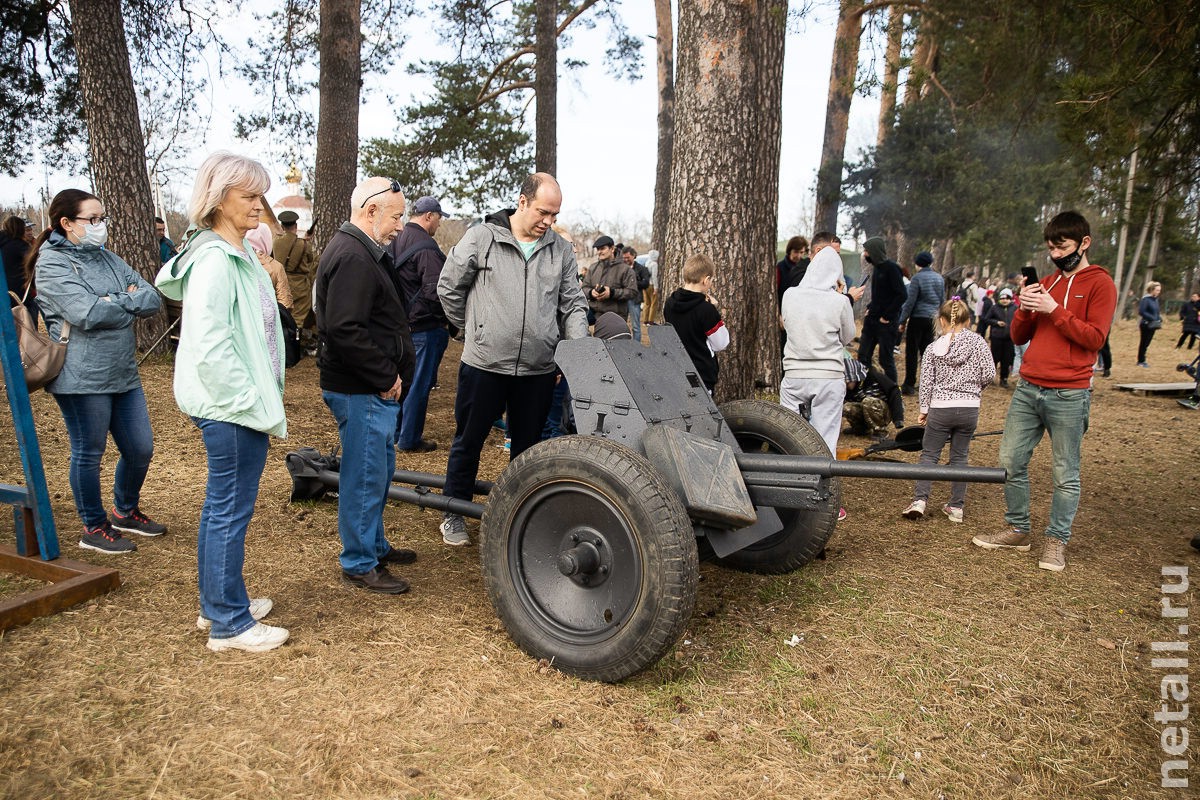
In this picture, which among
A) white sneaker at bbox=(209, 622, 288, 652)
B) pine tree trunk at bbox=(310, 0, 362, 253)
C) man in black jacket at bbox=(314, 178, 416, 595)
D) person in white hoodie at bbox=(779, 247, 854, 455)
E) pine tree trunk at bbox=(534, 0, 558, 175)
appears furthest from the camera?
pine tree trunk at bbox=(534, 0, 558, 175)

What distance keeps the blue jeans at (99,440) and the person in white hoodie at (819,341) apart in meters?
3.92

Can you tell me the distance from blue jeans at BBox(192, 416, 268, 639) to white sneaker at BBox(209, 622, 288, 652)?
22mm

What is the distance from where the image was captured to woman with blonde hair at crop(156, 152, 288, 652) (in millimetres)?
3107

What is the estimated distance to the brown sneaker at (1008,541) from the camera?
16.6ft

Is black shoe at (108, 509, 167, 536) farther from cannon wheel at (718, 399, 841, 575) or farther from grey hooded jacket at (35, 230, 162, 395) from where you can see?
cannon wheel at (718, 399, 841, 575)

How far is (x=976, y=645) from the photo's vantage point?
12.3 feet

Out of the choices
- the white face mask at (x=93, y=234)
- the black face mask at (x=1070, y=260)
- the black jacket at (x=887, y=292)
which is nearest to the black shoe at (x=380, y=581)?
the white face mask at (x=93, y=234)

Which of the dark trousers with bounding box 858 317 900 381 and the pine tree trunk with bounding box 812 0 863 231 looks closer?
the dark trousers with bounding box 858 317 900 381

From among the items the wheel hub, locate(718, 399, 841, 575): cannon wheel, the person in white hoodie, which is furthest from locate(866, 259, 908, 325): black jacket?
the wheel hub

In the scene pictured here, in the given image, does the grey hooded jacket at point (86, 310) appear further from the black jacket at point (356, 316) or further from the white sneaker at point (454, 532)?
the white sneaker at point (454, 532)

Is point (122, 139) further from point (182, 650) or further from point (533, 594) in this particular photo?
point (533, 594)

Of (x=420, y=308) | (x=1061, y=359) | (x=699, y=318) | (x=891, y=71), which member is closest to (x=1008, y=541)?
(x=1061, y=359)

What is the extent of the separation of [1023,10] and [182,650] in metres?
7.21

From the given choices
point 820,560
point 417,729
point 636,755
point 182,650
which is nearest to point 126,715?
point 182,650
